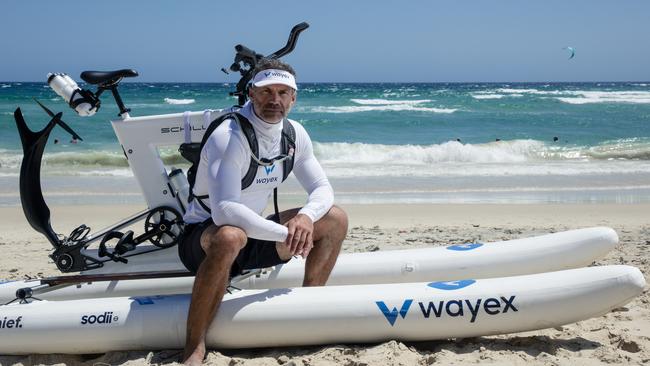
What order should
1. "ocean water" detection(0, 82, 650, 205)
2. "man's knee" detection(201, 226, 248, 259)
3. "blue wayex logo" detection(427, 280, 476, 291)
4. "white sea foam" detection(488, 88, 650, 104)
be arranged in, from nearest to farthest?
"man's knee" detection(201, 226, 248, 259) < "blue wayex logo" detection(427, 280, 476, 291) < "ocean water" detection(0, 82, 650, 205) < "white sea foam" detection(488, 88, 650, 104)

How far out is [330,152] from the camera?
17.1m

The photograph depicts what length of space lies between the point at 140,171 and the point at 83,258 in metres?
0.61

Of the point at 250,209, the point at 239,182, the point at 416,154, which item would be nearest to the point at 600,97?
the point at 416,154

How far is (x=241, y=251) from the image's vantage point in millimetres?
3623

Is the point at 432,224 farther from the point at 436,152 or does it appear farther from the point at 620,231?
the point at 436,152

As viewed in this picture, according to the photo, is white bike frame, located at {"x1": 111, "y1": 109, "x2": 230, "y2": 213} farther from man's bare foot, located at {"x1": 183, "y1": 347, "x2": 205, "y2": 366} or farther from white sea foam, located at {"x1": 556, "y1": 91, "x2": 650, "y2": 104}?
white sea foam, located at {"x1": 556, "y1": 91, "x2": 650, "y2": 104}

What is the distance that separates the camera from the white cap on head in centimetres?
350

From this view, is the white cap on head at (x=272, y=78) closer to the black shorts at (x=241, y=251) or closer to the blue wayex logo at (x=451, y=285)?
the black shorts at (x=241, y=251)

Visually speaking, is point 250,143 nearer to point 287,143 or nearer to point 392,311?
point 287,143

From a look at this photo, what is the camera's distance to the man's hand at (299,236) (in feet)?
11.3

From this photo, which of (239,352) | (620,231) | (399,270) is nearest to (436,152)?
(620,231)

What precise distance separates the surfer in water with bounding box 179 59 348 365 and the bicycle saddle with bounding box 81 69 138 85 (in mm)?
1156

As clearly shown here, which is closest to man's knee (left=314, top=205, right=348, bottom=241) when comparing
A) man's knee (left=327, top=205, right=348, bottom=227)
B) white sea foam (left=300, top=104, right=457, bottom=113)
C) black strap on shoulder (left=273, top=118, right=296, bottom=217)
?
man's knee (left=327, top=205, right=348, bottom=227)

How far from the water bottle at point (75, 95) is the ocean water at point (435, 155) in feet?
17.1
